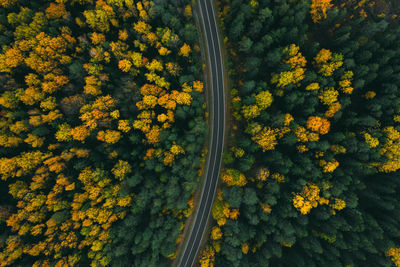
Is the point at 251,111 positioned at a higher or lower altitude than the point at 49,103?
lower

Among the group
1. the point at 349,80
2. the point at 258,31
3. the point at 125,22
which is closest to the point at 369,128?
the point at 349,80

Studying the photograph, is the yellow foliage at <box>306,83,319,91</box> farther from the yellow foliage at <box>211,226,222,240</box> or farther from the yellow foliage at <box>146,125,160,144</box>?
the yellow foliage at <box>211,226,222,240</box>

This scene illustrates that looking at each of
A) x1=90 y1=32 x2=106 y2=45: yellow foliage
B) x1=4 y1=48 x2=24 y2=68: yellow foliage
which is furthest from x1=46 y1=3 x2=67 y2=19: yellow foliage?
x1=4 y1=48 x2=24 y2=68: yellow foliage

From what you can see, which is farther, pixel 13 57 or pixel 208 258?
pixel 208 258

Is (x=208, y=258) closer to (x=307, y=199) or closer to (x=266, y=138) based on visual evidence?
(x=307, y=199)

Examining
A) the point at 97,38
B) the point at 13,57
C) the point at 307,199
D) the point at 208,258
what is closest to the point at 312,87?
the point at 307,199

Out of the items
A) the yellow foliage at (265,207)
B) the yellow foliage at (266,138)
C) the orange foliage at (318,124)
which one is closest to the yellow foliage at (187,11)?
the yellow foliage at (266,138)
